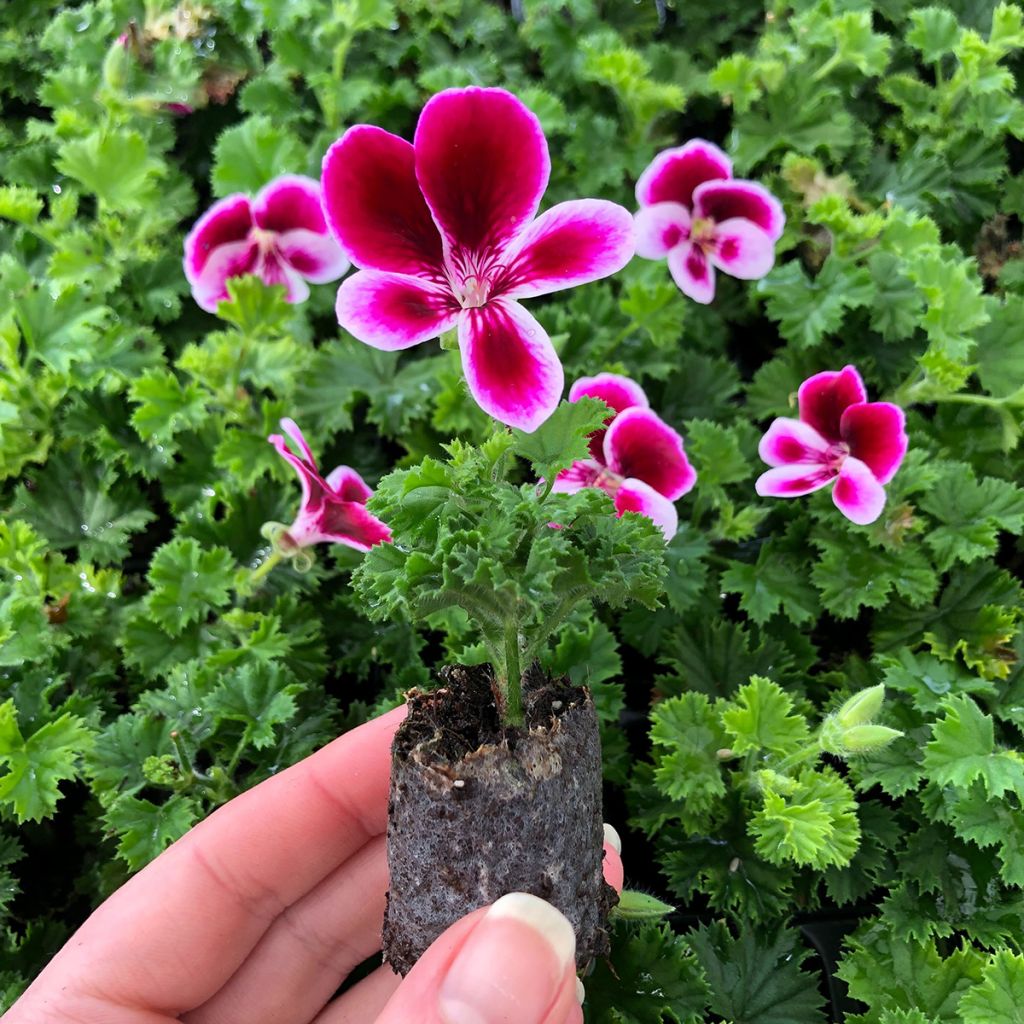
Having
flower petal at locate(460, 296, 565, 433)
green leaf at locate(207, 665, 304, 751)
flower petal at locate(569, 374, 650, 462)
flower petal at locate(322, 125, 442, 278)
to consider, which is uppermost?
flower petal at locate(322, 125, 442, 278)

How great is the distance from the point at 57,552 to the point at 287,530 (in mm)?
604

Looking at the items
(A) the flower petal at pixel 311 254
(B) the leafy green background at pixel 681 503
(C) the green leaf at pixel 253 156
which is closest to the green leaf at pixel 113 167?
(B) the leafy green background at pixel 681 503

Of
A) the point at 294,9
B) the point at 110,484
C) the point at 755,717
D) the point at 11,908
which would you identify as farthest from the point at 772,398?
the point at 11,908

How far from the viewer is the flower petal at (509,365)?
1.08m

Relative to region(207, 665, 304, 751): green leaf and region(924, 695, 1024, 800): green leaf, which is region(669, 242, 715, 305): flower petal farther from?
region(207, 665, 304, 751): green leaf

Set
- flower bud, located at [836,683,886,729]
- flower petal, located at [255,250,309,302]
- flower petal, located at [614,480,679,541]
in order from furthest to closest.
A: 1. flower petal, located at [255,250,309,302]
2. flower petal, located at [614,480,679,541]
3. flower bud, located at [836,683,886,729]

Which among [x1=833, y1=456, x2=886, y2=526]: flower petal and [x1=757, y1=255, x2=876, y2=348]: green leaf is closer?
[x1=833, y1=456, x2=886, y2=526]: flower petal

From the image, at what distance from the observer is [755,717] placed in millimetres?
1551

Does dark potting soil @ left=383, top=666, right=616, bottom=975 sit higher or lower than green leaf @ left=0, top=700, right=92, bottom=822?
higher

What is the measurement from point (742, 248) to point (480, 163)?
3.29 ft

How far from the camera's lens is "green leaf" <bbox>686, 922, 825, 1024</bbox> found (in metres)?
1.53

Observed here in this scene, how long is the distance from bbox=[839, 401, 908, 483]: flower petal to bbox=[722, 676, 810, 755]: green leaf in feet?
1.41

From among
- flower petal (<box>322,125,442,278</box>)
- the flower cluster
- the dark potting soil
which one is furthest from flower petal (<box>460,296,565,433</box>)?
the dark potting soil

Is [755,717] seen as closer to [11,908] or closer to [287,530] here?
[287,530]
